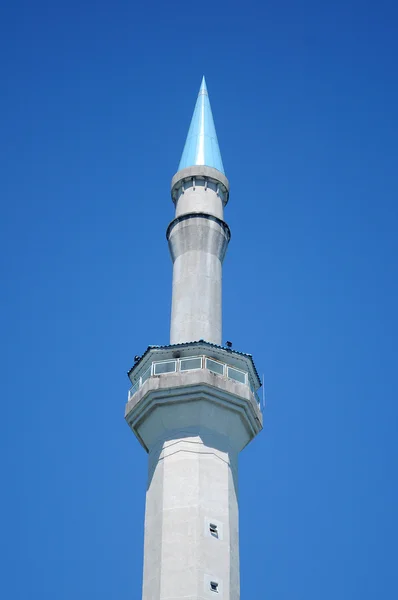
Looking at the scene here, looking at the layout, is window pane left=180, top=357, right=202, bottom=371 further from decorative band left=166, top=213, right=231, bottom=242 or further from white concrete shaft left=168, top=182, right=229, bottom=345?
decorative band left=166, top=213, right=231, bottom=242

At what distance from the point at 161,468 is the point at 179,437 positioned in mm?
1385

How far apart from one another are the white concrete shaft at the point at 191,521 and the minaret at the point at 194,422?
40 millimetres

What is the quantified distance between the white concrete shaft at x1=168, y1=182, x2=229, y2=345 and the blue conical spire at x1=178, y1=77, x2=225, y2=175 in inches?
78.7

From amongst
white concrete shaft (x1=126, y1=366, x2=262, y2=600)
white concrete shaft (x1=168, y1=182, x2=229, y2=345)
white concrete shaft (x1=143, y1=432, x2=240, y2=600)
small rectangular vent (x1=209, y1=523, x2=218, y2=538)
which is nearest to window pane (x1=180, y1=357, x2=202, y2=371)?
white concrete shaft (x1=126, y1=366, x2=262, y2=600)

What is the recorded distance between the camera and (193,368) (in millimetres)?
38781

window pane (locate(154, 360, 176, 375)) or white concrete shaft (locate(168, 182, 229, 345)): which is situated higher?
white concrete shaft (locate(168, 182, 229, 345))

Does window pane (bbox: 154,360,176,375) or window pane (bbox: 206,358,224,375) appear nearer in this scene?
window pane (bbox: 206,358,224,375)

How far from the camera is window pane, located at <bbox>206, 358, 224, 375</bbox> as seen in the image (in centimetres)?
3906

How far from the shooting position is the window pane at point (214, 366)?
39062 mm

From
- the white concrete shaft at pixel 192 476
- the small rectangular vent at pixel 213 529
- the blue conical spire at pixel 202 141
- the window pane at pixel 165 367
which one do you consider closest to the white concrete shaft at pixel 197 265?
the window pane at pixel 165 367

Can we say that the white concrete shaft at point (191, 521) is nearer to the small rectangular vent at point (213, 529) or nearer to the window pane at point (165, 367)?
the small rectangular vent at point (213, 529)

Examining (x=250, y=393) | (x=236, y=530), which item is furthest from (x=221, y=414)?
(x=236, y=530)

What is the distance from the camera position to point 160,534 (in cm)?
3544

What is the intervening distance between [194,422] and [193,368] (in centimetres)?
215
